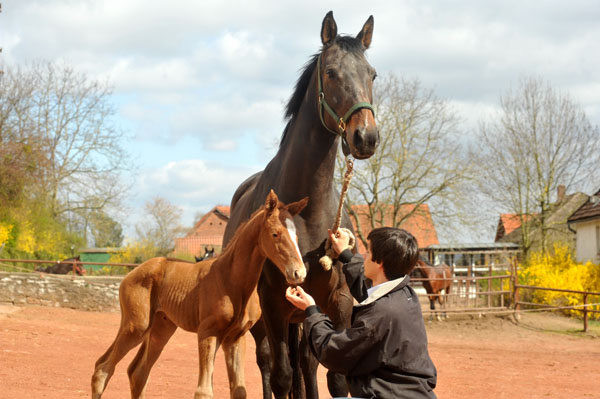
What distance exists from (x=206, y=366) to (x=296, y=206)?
1.27 metres

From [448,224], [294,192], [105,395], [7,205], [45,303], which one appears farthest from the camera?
[448,224]

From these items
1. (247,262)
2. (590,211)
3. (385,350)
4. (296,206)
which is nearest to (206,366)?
(247,262)

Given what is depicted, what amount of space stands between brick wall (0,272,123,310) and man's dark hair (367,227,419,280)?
17.4 m

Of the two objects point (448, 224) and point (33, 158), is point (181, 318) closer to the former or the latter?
point (33, 158)

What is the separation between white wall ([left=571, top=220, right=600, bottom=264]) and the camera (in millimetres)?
26898

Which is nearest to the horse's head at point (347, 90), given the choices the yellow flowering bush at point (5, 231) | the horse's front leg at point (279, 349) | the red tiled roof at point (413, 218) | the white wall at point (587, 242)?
the horse's front leg at point (279, 349)

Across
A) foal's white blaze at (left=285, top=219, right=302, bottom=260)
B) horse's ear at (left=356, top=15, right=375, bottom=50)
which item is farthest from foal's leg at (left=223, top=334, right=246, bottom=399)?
A: horse's ear at (left=356, top=15, right=375, bottom=50)

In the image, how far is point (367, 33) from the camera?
4570 mm

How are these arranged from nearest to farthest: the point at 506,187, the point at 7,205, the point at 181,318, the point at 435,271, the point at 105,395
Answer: the point at 181,318 → the point at 105,395 → the point at 435,271 → the point at 7,205 → the point at 506,187

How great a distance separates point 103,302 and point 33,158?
1138 cm

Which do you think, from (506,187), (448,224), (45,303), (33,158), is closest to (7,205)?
(33,158)

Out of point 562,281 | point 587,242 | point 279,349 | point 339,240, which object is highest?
point 587,242

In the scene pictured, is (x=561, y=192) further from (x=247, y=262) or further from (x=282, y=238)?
(x=282, y=238)

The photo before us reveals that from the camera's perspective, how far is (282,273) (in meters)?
4.25
